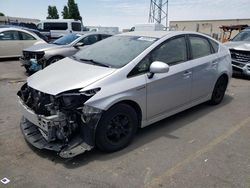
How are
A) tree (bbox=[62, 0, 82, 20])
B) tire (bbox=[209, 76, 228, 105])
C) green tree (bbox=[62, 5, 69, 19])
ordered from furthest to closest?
green tree (bbox=[62, 5, 69, 19]), tree (bbox=[62, 0, 82, 20]), tire (bbox=[209, 76, 228, 105])

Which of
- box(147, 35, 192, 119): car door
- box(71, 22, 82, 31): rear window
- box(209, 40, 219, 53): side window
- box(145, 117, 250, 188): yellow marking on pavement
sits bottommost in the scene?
box(145, 117, 250, 188): yellow marking on pavement

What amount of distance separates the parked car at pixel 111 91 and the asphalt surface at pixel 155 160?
23 centimetres

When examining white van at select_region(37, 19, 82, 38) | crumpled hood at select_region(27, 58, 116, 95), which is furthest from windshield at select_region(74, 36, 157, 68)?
white van at select_region(37, 19, 82, 38)

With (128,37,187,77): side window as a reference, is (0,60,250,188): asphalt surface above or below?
below

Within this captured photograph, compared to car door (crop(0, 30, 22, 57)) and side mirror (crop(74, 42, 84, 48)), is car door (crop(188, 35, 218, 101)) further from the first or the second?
car door (crop(0, 30, 22, 57))

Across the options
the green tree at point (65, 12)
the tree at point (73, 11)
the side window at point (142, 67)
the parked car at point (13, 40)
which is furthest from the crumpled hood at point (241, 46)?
the green tree at point (65, 12)

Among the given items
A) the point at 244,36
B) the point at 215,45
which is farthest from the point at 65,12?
the point at 215,45

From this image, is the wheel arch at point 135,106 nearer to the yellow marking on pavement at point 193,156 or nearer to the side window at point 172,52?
the side window at point 172,52

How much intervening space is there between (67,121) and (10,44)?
1041cm

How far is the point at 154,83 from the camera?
401 centimetres

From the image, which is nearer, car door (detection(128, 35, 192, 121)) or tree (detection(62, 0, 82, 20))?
car door (detection(128, 35, 192, 121))

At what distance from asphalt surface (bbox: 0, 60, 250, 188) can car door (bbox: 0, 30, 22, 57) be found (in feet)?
26.9

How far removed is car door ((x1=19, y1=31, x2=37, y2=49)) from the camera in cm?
1264

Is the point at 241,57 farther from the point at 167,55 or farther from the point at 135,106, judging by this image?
the point at 135,106
